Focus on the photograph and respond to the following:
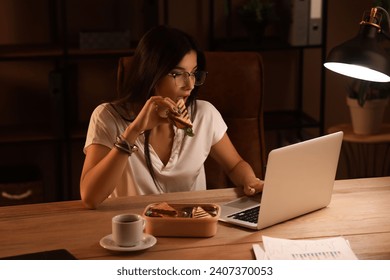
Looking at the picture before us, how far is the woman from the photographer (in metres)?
2.01

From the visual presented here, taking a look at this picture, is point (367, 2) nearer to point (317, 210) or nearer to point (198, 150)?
point (198, 150)

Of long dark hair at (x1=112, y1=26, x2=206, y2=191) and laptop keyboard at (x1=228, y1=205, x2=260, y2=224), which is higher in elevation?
long dark hair at (x1=112, y1=26, x2=206, y2=191)

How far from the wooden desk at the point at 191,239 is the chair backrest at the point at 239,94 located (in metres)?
0.48

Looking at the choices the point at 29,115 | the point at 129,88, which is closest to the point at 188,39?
the point at 129,88

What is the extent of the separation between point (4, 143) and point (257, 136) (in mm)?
1453

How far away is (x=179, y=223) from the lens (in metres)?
1.69

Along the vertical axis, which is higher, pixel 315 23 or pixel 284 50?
pixel 315 23

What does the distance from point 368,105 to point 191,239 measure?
1952 mm

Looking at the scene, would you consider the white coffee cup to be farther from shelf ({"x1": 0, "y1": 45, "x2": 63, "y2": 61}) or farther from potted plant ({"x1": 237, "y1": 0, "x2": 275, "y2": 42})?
potted plant ({"x1": 237, "y1": 0, "x2": 275, "y2": 42})

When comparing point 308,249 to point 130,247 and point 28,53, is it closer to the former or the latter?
point 130,247

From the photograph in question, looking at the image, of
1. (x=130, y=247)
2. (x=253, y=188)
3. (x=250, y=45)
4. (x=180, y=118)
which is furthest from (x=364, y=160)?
(x=130, y=247)

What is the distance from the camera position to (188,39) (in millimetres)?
2193

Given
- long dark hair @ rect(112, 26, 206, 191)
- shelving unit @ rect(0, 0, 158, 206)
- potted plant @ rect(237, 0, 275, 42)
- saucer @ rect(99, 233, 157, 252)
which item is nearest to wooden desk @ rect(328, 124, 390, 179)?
potted plant @ rect(237, 0, 275, 42)

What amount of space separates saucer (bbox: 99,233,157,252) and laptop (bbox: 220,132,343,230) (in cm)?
23
